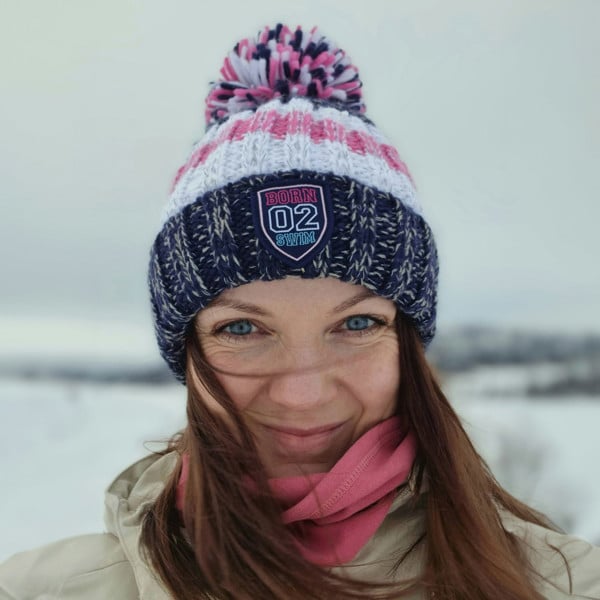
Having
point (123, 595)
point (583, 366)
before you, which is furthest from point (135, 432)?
point (583, 366)

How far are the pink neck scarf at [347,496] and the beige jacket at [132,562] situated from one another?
0.16ft

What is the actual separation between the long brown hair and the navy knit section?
98 mm

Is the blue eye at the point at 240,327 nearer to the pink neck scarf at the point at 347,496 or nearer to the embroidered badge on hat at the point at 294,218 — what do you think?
the embroidered badge on hat at the point at 294,218

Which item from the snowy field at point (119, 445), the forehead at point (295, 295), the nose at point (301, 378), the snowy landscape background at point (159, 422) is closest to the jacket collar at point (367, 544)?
the nose at point (301, 378)

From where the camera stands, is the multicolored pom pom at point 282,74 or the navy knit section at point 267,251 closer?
the navy knit section at point 267,251

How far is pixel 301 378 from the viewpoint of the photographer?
1.02m

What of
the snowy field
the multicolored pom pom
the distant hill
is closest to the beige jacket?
the snowy field

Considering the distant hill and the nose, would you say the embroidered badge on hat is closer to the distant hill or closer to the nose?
the nose

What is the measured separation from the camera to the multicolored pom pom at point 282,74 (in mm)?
1219

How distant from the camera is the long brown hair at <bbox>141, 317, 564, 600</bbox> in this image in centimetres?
96

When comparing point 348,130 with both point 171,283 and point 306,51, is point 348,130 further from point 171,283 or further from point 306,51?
point 171,283

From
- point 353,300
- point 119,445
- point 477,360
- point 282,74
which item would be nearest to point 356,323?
point 353,300

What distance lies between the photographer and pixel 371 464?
1046 mm

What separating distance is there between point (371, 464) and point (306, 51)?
0.82 metres
